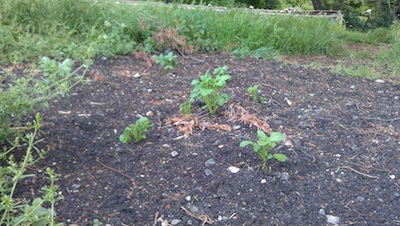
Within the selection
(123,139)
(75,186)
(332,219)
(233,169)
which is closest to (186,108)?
(123,139)

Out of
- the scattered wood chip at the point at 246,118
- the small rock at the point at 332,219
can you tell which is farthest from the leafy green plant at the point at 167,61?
the small rock at the point at 332,219

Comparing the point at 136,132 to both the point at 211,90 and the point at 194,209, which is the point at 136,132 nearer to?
the point at 211,90

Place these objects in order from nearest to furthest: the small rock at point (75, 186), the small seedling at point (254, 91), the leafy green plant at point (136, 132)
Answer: the small rock at point (75, 186), the leafy green plant at point (136, 132), the small seedling at point (254, 91)

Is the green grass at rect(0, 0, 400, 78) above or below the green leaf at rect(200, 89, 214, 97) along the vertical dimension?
below

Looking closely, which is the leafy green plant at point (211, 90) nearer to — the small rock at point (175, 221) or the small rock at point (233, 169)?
the small rock at point (233, 169)

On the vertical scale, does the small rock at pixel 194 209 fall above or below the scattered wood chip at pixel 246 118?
below

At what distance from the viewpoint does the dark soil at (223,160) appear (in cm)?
219

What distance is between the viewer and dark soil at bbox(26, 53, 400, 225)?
2189 millimetres

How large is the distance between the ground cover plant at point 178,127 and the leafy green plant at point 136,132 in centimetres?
4

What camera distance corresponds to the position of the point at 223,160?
2559 mm

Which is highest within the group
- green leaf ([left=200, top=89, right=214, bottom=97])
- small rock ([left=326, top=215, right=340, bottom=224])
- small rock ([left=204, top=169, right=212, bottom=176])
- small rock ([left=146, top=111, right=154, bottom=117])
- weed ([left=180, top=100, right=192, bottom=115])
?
green leaf ([left=200, top=89, right=214, bottom=97])

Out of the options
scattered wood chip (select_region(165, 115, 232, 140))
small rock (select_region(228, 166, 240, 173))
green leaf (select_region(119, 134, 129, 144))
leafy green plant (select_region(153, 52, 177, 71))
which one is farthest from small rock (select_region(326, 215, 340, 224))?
leafy green plant (select_region(153, 52, 177, 71))

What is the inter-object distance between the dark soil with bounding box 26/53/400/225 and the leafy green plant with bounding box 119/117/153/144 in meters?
0.04

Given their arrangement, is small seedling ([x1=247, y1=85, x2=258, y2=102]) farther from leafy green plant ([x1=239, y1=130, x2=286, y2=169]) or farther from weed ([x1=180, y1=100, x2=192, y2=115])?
leafy green plant ([x1=239, y1=130, x2=286, y2=169])
